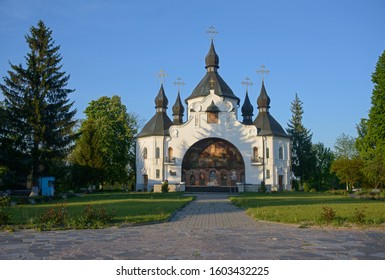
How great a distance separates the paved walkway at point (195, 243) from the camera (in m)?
8.34

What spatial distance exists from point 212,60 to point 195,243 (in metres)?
51.9

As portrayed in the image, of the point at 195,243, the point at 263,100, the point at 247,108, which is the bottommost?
the point at 195,243

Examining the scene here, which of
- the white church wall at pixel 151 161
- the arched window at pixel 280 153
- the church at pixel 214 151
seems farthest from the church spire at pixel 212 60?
the arched window at pixel 280 153

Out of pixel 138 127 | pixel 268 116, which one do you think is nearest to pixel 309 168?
pixel 268 116

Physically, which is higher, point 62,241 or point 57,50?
point 57,50

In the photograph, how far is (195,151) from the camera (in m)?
53.5

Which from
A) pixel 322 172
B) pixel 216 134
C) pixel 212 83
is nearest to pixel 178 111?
pixel 212 83

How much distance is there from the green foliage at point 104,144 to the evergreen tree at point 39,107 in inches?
420

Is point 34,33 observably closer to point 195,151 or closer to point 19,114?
point 19,114

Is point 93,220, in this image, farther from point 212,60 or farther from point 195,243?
point 212,60

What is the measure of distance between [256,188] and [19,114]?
1064 inches

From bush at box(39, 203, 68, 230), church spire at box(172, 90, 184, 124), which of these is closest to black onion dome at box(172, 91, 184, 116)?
church spire at box(172, 90, 184, 124)

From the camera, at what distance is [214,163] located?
2064 inches
